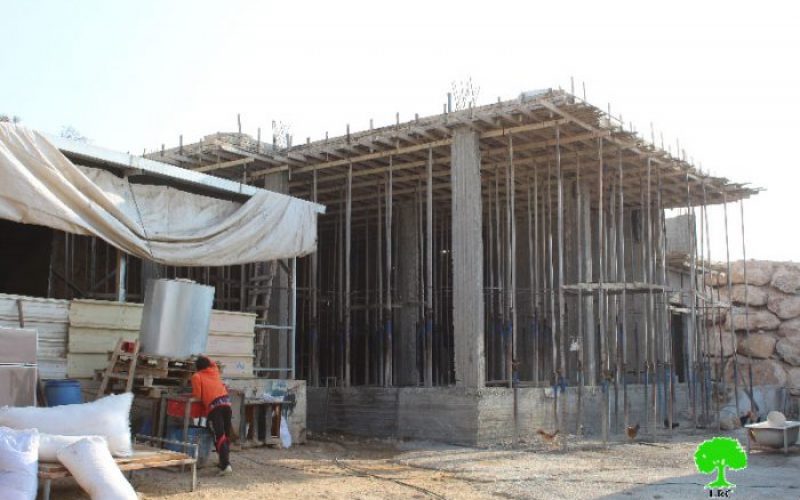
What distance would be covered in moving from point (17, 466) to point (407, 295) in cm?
1429

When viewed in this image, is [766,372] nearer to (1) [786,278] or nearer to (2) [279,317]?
(1) [786,278]

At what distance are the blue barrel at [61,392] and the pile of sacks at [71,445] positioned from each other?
5.37 ft

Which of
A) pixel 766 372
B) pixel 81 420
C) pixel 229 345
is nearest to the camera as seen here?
pixel 81 420

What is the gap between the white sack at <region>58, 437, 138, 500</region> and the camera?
768cm

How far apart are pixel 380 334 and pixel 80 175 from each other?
8982 millimetres

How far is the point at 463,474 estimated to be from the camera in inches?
475

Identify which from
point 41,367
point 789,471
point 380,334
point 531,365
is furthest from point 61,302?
point 531,365

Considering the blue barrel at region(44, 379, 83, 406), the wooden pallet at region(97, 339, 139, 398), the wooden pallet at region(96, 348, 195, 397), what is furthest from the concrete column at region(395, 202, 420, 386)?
the blue barrel at region(44, 379, 83, 406)

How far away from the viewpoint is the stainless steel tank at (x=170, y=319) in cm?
1147

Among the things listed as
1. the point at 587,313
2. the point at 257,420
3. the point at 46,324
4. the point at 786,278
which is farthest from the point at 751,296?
the point at 46,324

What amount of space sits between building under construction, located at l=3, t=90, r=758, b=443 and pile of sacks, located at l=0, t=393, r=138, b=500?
634 centimetres

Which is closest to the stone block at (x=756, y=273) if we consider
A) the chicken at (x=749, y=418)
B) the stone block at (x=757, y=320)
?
the stone block at (x=757, y=320)

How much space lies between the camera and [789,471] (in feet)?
40.3

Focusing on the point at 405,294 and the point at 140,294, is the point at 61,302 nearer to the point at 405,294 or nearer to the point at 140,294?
the point at 140,294
